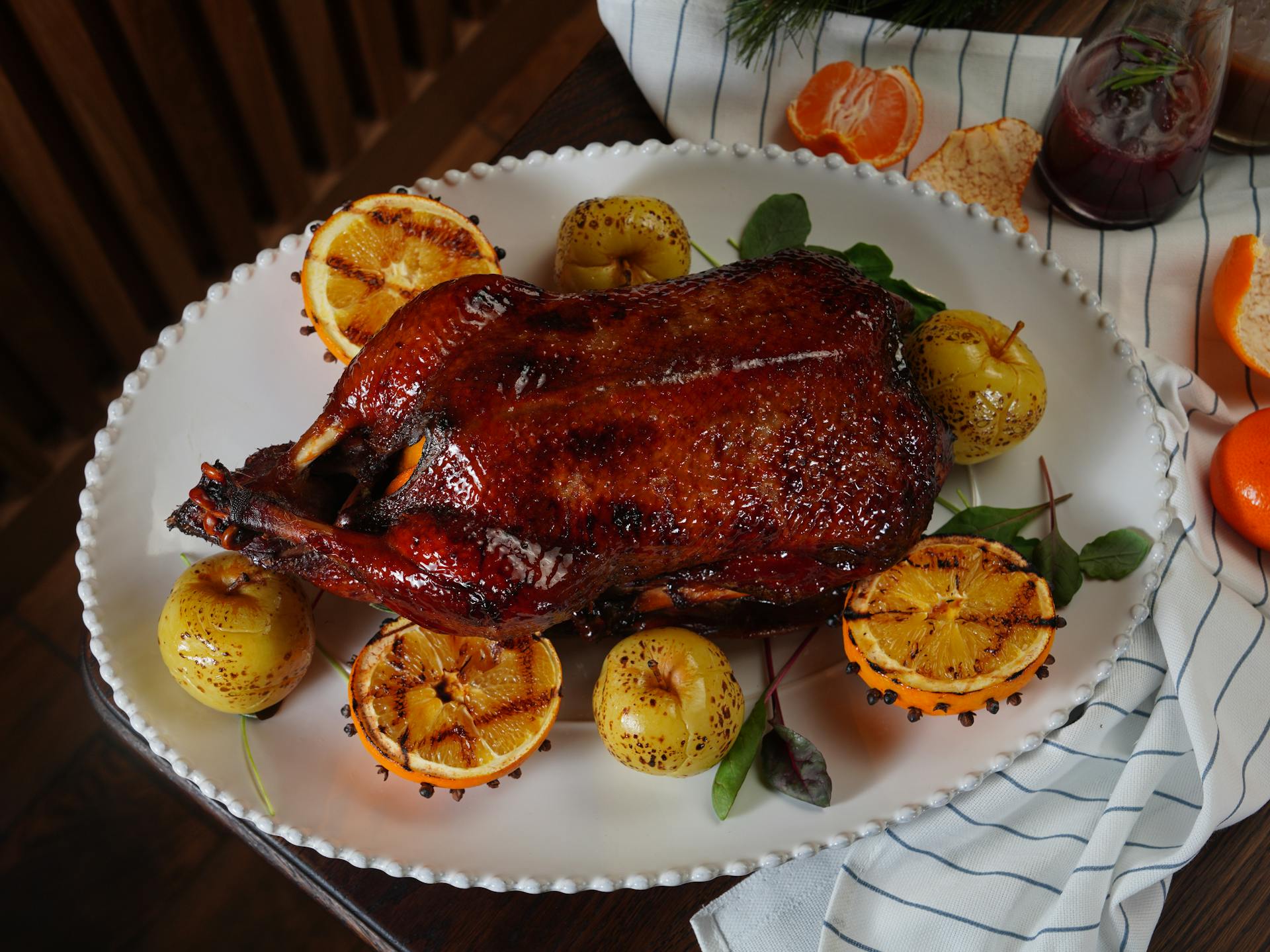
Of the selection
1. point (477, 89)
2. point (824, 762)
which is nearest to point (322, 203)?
point (477, 89)

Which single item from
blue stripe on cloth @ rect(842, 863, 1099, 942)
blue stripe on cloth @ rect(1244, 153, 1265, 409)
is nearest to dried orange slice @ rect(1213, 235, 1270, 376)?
blue stripe on cloth @ rect(1244, 153, 1265, 409)

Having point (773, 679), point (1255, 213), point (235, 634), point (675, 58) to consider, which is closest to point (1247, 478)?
point (1255, 213)

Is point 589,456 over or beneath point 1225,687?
over

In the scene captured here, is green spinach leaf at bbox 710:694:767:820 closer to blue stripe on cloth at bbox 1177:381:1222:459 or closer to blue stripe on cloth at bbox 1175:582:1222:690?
blue stripe on cloth at bbox 1175:582:1222:690

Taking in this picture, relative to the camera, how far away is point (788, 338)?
1.29 m

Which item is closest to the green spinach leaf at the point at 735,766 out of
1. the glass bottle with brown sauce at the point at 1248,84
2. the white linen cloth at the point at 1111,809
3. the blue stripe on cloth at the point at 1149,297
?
the white linen cloth at the point at 1111,809

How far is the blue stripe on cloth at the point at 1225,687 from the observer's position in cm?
143

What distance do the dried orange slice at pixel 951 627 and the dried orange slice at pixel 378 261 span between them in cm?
68

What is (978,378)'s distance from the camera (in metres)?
1.44

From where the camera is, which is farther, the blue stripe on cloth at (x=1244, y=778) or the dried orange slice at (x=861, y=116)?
the dried orange slice at (x=861, y=116)

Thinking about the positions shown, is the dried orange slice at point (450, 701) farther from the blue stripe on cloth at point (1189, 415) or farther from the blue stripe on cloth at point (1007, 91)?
the blue stripe on cloth at point (1007, 91)

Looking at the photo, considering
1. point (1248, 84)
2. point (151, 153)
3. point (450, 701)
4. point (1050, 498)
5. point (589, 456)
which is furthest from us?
point (151, 153)

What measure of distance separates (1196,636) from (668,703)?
0.75 metres

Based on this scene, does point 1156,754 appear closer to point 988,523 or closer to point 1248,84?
point 988,523
